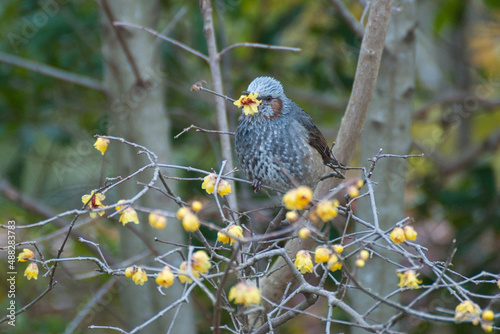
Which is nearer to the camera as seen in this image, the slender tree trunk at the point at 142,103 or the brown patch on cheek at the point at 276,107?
the brown patch on cheek at the point at 276,107

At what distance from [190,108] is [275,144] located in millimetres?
1882

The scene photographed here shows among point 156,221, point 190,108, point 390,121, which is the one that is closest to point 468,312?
point 156,221

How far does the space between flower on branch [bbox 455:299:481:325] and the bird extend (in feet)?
4.87

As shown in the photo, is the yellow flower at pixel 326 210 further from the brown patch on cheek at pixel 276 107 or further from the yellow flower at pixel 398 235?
the brown patch on cheek at pixel 276 107

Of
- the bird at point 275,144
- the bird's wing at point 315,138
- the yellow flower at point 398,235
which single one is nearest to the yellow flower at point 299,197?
the yellow flower at point 398,235

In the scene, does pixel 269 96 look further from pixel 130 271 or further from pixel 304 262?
pixel 130 271

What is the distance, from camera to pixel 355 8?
4.89 metres

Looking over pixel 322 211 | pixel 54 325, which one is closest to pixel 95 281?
pixel 54 325

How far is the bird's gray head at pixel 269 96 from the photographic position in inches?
110

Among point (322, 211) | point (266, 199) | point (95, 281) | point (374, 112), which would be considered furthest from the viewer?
point (95, 281)

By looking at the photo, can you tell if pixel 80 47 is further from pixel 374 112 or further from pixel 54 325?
pixel 374 112

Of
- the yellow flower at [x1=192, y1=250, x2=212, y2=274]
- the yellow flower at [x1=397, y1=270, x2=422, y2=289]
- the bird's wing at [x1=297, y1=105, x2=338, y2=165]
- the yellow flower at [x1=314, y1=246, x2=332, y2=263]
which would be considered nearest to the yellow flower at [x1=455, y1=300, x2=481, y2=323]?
the yellow flower at [x1=397, y1=270, x2=422, y2=289]

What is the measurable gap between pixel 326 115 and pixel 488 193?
4.99 feet

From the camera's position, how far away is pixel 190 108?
4.61m
